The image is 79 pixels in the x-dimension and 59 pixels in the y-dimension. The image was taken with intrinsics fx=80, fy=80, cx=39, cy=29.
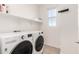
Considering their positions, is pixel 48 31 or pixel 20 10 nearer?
pixel 20 10

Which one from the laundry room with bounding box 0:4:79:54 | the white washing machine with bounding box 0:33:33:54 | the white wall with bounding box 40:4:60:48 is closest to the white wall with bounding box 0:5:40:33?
the laundry room with bounding box 0:4:79:54

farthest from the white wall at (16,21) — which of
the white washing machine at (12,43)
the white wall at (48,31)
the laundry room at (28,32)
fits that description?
the white wall at (48,31)

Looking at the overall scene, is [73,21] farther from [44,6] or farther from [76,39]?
[44,6]

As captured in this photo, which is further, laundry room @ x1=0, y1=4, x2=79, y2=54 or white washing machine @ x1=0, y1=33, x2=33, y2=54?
laundry room @ x1=0, y1=4, x2=79, y2=54

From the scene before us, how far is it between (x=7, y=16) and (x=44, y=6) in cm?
194

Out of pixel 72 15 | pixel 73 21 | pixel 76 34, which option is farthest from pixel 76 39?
pixel 72 15

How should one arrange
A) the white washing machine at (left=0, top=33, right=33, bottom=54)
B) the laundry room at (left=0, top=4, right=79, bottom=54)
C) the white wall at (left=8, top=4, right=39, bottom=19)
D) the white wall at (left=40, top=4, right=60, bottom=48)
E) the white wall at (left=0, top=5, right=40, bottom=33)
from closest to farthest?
the white washing machine at (left=0, top=33, right=33, bottom=54), the laundry room at (left=0, top=4, right=79, bottom=54), the white wall at (left=0, top=5, right=40, bottom=33), the white wall at (left=8, top=4, right=39, bottom=19), the white wall at (left=40, top=4, right=60, bottom=48)

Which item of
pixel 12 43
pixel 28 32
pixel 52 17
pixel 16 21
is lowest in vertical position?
pixel 12 43

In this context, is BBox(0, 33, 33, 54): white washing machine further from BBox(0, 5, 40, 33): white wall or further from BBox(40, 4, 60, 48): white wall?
BBox(40, 4, 60, 48): white wall

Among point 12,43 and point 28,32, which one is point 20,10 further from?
point 12,43

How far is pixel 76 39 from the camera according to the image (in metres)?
1.52

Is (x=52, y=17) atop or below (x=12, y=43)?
atop

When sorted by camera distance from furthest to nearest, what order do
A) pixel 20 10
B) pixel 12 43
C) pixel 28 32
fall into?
pixel 20 10, pixel 28 32, pixel 12 43

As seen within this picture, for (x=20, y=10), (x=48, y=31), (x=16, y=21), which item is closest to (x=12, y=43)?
(x=16, y=21)
